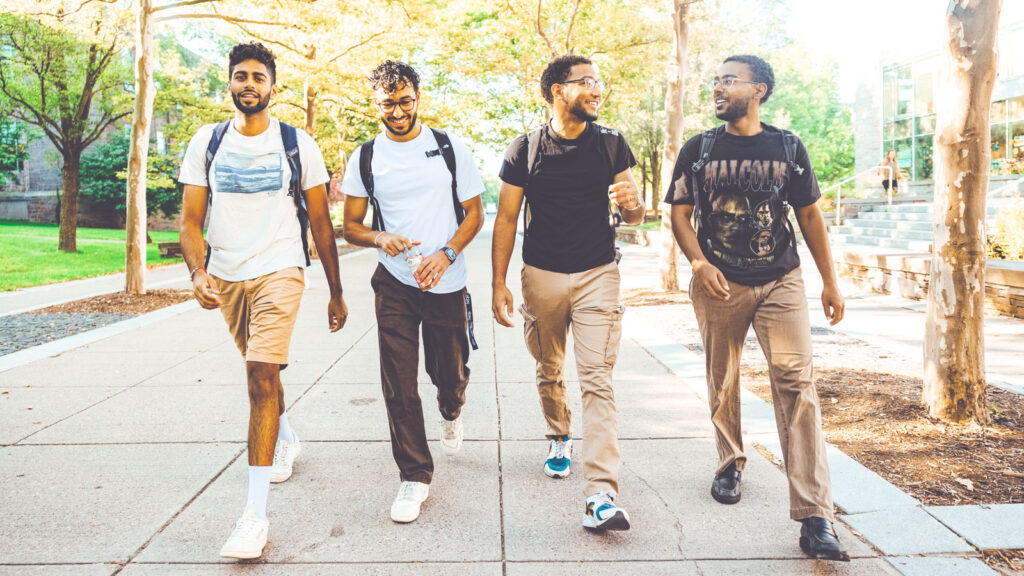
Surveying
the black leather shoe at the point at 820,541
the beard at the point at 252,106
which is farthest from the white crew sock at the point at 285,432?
the black leather shoe at the point at 820,541

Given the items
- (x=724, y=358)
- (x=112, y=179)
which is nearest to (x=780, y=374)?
(x=724, y=358)

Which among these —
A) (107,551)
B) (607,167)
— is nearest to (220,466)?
(107,551)

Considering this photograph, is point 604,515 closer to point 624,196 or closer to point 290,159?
point 624,196

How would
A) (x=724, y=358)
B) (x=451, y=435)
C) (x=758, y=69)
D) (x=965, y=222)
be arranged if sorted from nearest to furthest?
→ (x=758, y=69) < (x=724, y=358) < (x=451, y=435) < (x=965, y=222)

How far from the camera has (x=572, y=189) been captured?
11.8 ft

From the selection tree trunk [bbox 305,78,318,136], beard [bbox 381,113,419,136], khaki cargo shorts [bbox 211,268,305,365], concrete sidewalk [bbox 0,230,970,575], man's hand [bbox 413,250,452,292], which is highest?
tree trunk [bbox 305,78,318,136]

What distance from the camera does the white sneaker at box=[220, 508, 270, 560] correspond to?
3014 mm

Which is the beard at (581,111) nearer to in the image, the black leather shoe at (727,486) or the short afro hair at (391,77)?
the short afro hair at (391,77)

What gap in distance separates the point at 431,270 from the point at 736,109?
1.55 m

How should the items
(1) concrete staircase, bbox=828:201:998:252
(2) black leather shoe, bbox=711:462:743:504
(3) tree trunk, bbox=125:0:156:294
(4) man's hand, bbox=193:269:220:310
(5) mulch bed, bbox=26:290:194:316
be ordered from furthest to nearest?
(1) concrete staircase, bbox=828:201:998:252 → (3) tree trunk, bbox=125:0:156:294 → (5) mulch bed, bbox=26:290:194:316 → (2) black leather shoe, bbox=711:462:743:504 → (4) man's hand, bbox=193:269:220:310

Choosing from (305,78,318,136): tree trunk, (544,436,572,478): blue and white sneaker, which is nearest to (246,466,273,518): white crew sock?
(544,436,572,478): blue and white sneaker

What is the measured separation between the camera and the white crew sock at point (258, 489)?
3.17 m

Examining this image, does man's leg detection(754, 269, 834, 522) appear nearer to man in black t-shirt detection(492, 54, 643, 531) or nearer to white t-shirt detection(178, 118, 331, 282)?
man in black t-shirt detection(492, 54, 643, 531)

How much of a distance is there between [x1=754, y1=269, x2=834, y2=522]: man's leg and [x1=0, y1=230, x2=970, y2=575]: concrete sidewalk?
23cm
